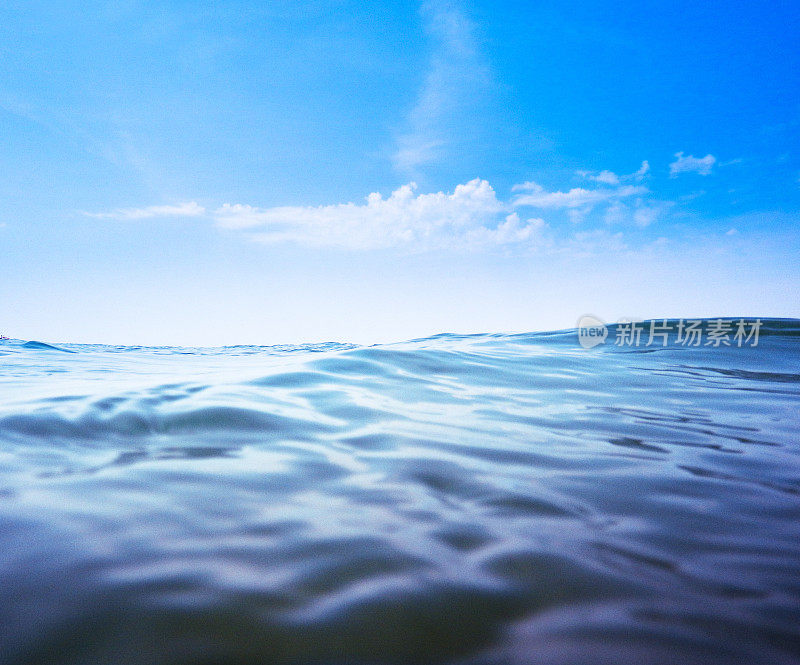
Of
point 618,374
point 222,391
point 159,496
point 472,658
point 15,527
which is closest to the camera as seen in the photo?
point 472,658

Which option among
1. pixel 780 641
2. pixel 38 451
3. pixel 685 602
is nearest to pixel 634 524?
pixel 685 602

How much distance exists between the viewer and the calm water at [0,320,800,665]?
30.4 inches

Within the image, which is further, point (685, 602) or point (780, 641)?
point (685, 602)

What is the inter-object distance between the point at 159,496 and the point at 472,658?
1057 mm

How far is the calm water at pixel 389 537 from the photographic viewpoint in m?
0.77

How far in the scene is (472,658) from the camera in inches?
28.7

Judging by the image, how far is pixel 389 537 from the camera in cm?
114

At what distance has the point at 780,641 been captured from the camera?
2.62 ft

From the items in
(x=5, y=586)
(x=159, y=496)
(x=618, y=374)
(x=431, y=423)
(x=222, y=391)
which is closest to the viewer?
(x=5, y=586)

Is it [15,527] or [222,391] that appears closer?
[15,527]

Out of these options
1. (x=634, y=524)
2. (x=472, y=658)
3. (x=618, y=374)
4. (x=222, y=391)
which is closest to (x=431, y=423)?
(x=634, y=524)

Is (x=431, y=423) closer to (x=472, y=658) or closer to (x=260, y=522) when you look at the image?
(x=260, y=522)

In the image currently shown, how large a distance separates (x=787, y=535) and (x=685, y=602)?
58 cm

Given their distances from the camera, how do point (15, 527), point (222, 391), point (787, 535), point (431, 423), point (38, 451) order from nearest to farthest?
point (15, 527), point (787, 535), point (38, 451), point (431, 423), point (222, 391)
